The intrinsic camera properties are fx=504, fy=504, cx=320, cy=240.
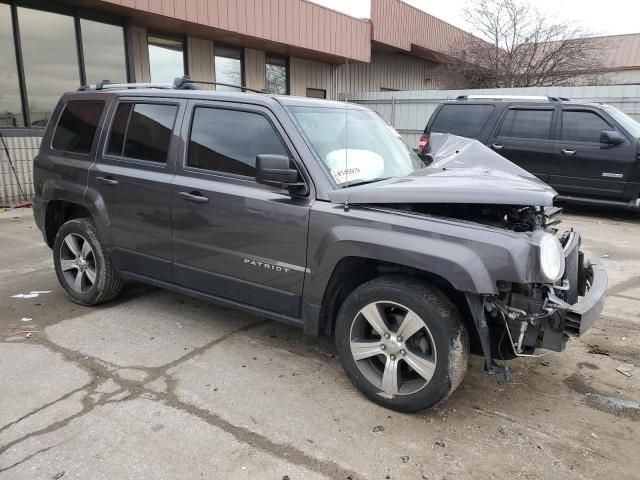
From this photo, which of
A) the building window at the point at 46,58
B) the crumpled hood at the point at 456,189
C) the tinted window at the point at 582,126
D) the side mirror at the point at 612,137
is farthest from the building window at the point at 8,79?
the side mirror at the point at 612,137

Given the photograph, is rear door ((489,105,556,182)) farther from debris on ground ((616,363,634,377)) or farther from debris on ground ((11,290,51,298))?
debris on ground ((11,290,51,298))

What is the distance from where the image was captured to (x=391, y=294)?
9.41 feet

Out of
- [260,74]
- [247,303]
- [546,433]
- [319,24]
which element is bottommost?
[546,433]

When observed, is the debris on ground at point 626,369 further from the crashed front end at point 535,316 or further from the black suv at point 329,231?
the crashed front end at point 535,316

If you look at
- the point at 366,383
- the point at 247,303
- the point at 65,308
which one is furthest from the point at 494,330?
the point at 65,308

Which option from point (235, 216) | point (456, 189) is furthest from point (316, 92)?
point (456, 189)

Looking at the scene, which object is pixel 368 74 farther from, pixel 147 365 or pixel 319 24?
pixel 147 365

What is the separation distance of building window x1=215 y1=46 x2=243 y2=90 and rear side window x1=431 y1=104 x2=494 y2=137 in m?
6.29

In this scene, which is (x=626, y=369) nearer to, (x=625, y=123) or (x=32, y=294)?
(x=32, y=294)

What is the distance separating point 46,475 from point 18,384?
1048mm

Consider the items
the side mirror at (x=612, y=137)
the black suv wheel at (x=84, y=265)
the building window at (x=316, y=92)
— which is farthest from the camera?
the building window at (x=316, y=92)

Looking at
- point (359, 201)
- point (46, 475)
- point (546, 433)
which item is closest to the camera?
point (46, 475)

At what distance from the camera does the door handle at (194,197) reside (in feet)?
11.7

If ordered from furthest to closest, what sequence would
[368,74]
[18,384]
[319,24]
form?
[368,74]
[319,24]
[18,384]
